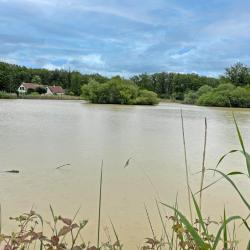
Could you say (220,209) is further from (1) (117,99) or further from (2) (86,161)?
(1) (117,99)

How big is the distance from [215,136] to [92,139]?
2874 millimetres

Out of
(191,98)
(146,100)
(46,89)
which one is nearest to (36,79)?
A: (46,89)

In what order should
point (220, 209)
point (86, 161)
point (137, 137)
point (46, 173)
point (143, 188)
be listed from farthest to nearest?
point (137, 137) < point (86, 161) < point (46, 173) < point (143, 188) < point (220, 209)

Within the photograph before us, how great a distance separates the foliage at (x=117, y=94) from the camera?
89.6 ft

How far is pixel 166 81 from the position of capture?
48219mm

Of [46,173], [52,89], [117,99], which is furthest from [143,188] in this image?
[52,89]

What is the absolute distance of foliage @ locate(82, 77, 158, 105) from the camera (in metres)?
27.3

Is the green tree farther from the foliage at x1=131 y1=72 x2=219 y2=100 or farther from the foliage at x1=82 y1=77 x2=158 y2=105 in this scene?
the foliage at x1=82 y1=77 x2=158 y2=105

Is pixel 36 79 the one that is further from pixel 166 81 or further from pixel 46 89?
pixel 166 81

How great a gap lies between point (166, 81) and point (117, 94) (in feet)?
71.9

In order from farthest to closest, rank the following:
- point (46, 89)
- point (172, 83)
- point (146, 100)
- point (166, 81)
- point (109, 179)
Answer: point (166, 81), point (172, 83), point (46, 89), point (146, 100), point (109, 179)

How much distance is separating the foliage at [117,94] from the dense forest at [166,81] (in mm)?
5059

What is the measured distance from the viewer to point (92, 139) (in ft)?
22.6

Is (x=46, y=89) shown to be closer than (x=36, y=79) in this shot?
Yes
